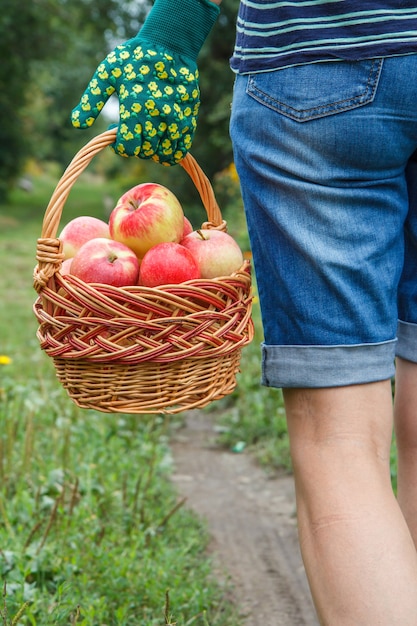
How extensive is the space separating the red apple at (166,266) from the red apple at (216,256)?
0.17ft

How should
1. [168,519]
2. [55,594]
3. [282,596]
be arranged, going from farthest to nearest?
[168,519], [282,596], [55,594]

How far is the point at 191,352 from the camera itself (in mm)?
1447

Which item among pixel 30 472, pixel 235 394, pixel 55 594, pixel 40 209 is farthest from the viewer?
pixel 40 209

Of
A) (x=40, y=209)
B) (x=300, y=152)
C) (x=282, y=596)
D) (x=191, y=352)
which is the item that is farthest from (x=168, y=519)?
(x=40, y=209)

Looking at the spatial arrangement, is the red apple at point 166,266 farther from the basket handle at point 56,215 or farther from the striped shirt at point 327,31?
the striped shirt at point 327,31

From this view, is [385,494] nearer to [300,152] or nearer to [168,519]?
[300,152]

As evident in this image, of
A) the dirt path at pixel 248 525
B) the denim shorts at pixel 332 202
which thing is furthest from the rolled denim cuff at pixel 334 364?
the dirt path at pixel 248 525

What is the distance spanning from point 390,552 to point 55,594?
3.32ft

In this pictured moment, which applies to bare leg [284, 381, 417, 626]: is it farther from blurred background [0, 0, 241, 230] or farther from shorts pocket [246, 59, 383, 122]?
blurred background [0, 0, 241, 230]

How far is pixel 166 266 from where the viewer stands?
150 centimetres

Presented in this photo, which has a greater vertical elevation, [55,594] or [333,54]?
[333,54]

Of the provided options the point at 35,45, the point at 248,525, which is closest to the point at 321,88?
the point at 248,525

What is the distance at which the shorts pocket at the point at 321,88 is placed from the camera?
3.92 feet

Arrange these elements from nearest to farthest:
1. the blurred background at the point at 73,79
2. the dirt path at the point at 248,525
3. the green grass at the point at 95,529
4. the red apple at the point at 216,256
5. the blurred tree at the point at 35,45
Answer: the red apple at the point at 216,256
the green grass at the point at 95,529
the dirt path at the point at 248,525
the blurred background at the point at 73,79
the blurred tree at the point at 35,45
